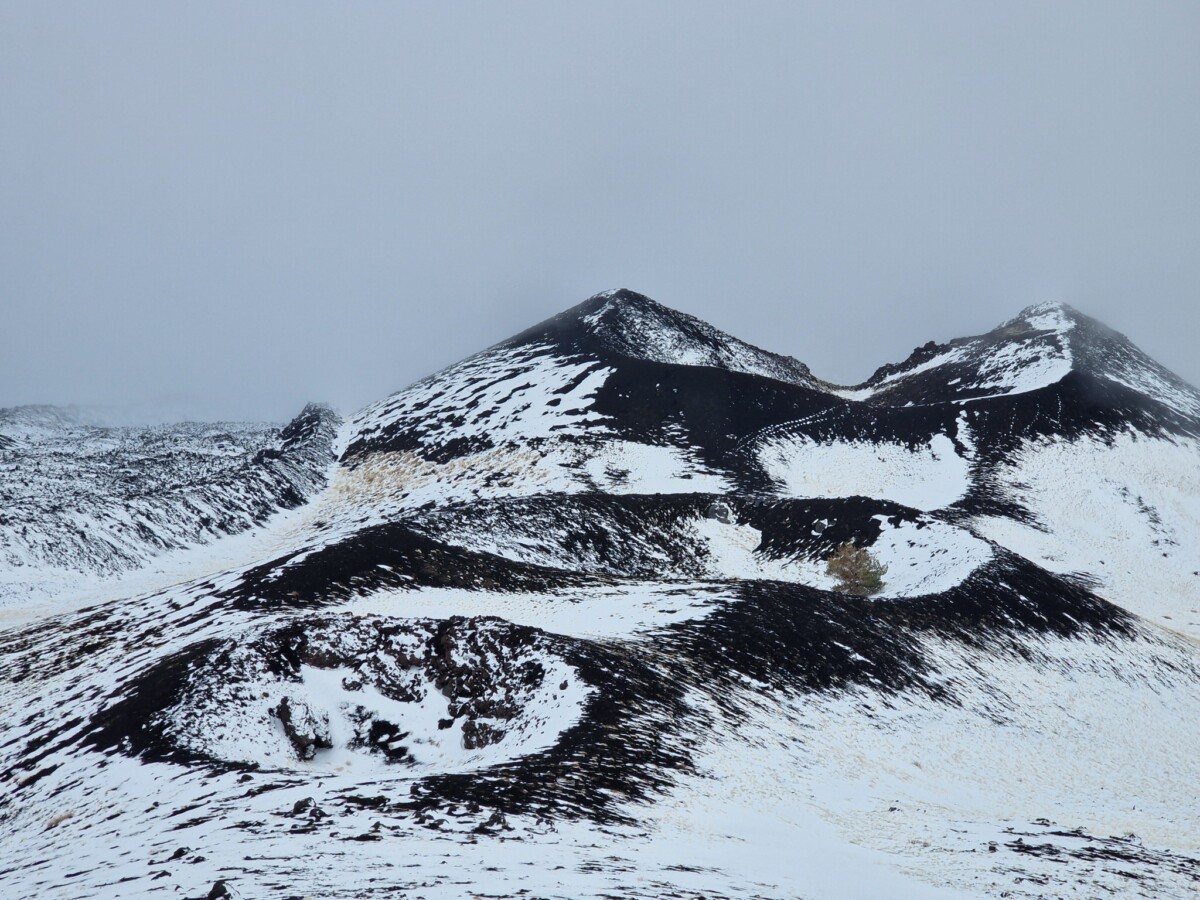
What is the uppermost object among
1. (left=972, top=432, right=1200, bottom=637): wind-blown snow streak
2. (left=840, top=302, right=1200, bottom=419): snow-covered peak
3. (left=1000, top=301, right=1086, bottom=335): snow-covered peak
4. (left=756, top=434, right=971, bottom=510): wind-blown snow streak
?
(left=1000, top=301, right=1086, bottom=335): snow-covered peak

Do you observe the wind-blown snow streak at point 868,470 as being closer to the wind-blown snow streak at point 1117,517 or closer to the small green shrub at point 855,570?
the wind-blown snow streak at point 1117,517

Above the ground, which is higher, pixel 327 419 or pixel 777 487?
pixel 327 419

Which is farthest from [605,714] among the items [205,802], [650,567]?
[650,567]

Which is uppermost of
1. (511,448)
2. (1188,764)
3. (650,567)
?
(511,448)

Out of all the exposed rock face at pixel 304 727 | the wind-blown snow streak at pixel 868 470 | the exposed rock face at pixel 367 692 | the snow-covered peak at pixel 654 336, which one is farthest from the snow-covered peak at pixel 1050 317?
the exposed rock face at pixel 304 727

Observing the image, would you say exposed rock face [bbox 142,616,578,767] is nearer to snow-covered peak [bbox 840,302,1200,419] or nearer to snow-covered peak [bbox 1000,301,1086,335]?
snow-covered peak [bbox 840,302,1200,419]

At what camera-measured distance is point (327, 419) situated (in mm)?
76500

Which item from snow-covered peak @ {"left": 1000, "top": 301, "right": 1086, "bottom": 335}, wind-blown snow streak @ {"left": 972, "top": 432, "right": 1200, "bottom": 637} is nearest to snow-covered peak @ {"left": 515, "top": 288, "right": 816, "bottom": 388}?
snow-covered peak @ {"left": 1000, "top": 301, "right": 1086, "bottom": 335}

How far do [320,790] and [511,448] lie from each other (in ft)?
150

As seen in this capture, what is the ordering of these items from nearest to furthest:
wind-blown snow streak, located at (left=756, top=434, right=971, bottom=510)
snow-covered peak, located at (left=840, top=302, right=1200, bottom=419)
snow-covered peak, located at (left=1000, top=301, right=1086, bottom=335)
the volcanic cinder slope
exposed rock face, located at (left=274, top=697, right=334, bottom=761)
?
1. the volcanic cinder slope
2. exposed rock face, located at (left=274, top=697, right=334, bottom=761)
3. wind-blown snow streak, located at (left=756, top=434, right=971, bottom=510)
4. snow-covered peak, located at (left=840, top=302, right=1200, bottom=419)
5. snow-covered peak, located at (left=1000, top=301, right=1086, bottom=335)

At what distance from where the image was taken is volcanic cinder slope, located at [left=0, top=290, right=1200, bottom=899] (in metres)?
12.2

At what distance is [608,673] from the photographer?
1942 cm

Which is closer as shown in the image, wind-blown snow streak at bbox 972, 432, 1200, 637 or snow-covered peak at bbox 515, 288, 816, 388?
wind-blown snow streak at bbox 972, 432, 1200, 637

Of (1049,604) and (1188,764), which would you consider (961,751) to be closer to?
(1188,764)
